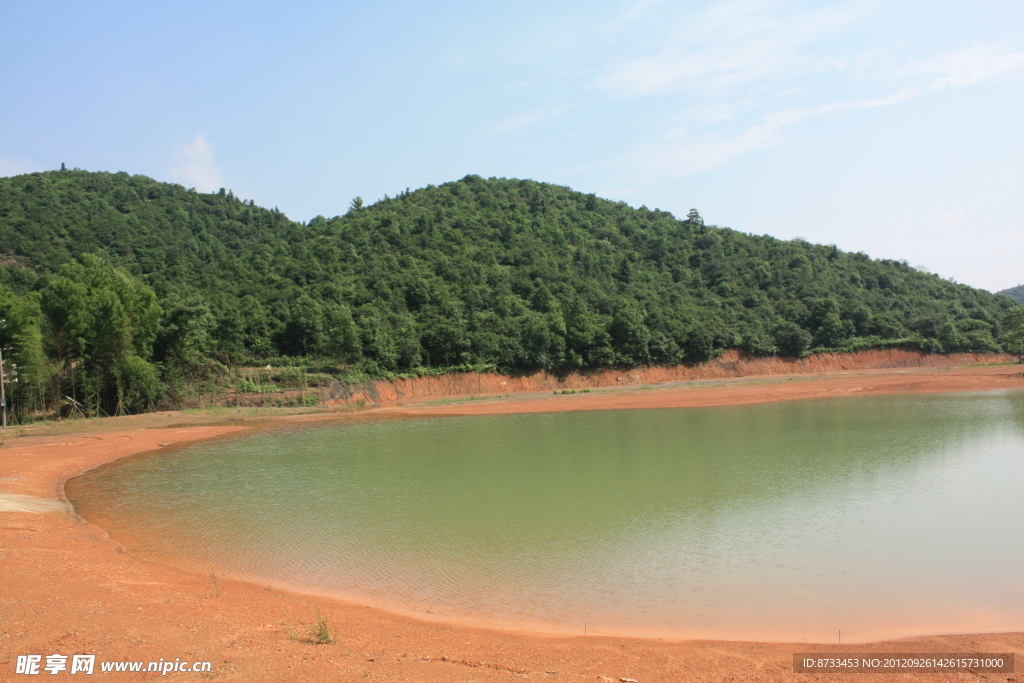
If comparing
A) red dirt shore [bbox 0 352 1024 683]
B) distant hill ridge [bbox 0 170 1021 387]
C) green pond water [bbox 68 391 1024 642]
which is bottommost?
green pond water [bbox 68 391 1024 642]

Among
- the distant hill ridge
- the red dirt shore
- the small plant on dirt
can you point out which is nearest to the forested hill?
the distant hill ridge

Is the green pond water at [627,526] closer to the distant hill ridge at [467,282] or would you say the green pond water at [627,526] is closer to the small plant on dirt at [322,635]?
the small plant on dirt at [322,635]

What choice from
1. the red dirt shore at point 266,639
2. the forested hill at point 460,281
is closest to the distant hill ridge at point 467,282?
the forested hill at point 460,281

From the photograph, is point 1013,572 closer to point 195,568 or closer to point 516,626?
point 516,626

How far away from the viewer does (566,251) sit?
69688 mm

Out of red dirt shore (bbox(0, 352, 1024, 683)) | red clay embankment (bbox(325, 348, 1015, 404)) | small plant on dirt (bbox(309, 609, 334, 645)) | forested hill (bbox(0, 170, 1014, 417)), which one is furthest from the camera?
forested hill (bbox(0, 170, 1014, 417))

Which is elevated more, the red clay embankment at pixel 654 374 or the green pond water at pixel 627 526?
the red clay embankment at pixel 654 374

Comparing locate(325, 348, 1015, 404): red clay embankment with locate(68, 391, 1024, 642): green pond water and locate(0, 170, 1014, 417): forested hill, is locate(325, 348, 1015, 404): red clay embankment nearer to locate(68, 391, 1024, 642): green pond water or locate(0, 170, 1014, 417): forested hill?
locate(0, 170, 1014, 417): forested hill

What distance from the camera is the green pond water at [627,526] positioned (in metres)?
8.84

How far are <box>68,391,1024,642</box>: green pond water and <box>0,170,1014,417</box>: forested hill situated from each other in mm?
21990

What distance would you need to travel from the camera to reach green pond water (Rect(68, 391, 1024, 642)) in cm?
884

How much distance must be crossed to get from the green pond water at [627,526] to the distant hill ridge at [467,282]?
23.2m

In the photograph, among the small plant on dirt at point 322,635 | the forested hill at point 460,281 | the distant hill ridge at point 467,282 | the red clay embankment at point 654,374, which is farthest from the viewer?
the distant hill ridge at point 467,282

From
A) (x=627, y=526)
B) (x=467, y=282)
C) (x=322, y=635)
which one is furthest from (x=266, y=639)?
(x=467, y=282)
